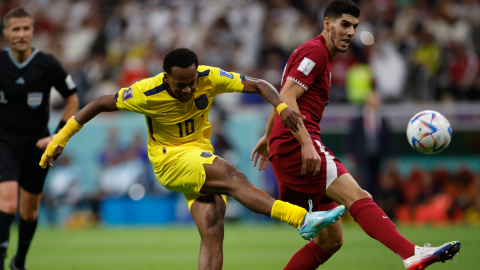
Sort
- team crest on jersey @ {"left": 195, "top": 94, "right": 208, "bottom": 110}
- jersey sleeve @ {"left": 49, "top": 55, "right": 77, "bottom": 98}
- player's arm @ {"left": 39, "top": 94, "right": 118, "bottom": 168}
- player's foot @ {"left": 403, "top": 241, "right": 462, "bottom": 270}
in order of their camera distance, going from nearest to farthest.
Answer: player's foot @ {"left": 403, "top": 241, "right": 462, "bottom": 270} → player's arm @ {"left": 39, "top": 94, "right": 118, "bottom": 168} → team crest on jersey @ {"left": 195, "top": 94, "right": 208, "bottom": 110} → jersey sleeve @ {"left": 49, "top": 55, "right": 77, "bottom": 98}

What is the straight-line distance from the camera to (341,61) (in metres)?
14.5

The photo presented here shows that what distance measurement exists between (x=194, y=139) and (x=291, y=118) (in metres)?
1.13

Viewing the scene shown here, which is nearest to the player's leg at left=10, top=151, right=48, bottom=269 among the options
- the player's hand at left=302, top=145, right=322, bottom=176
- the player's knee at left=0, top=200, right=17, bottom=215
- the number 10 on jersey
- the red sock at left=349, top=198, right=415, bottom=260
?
the player's knee at left=0, top=200, right=17, bottom=215

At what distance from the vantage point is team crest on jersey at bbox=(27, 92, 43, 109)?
21.1ft

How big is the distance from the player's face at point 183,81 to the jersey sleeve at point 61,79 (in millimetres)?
2177

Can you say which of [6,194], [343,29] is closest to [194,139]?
[343,29]

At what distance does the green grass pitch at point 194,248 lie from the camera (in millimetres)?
7609

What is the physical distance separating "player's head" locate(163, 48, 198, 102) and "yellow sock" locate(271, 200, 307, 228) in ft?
4.01

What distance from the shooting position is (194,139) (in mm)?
5371

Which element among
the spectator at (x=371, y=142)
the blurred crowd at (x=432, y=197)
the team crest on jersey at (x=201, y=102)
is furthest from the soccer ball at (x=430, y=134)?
the blurred crowd at (x=432, y=197)

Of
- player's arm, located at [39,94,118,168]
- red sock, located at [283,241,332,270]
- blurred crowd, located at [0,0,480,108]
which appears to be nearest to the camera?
player's arm, located at [39,94,118,168]

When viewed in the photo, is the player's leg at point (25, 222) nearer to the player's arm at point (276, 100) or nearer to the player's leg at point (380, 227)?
the player's arm at point (276, 100)

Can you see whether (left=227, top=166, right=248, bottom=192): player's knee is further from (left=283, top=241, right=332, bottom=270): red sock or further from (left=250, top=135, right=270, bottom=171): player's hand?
(left=283, top=241, right=332, bottom=270): red sock

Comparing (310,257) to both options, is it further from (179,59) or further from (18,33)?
(18,33)
